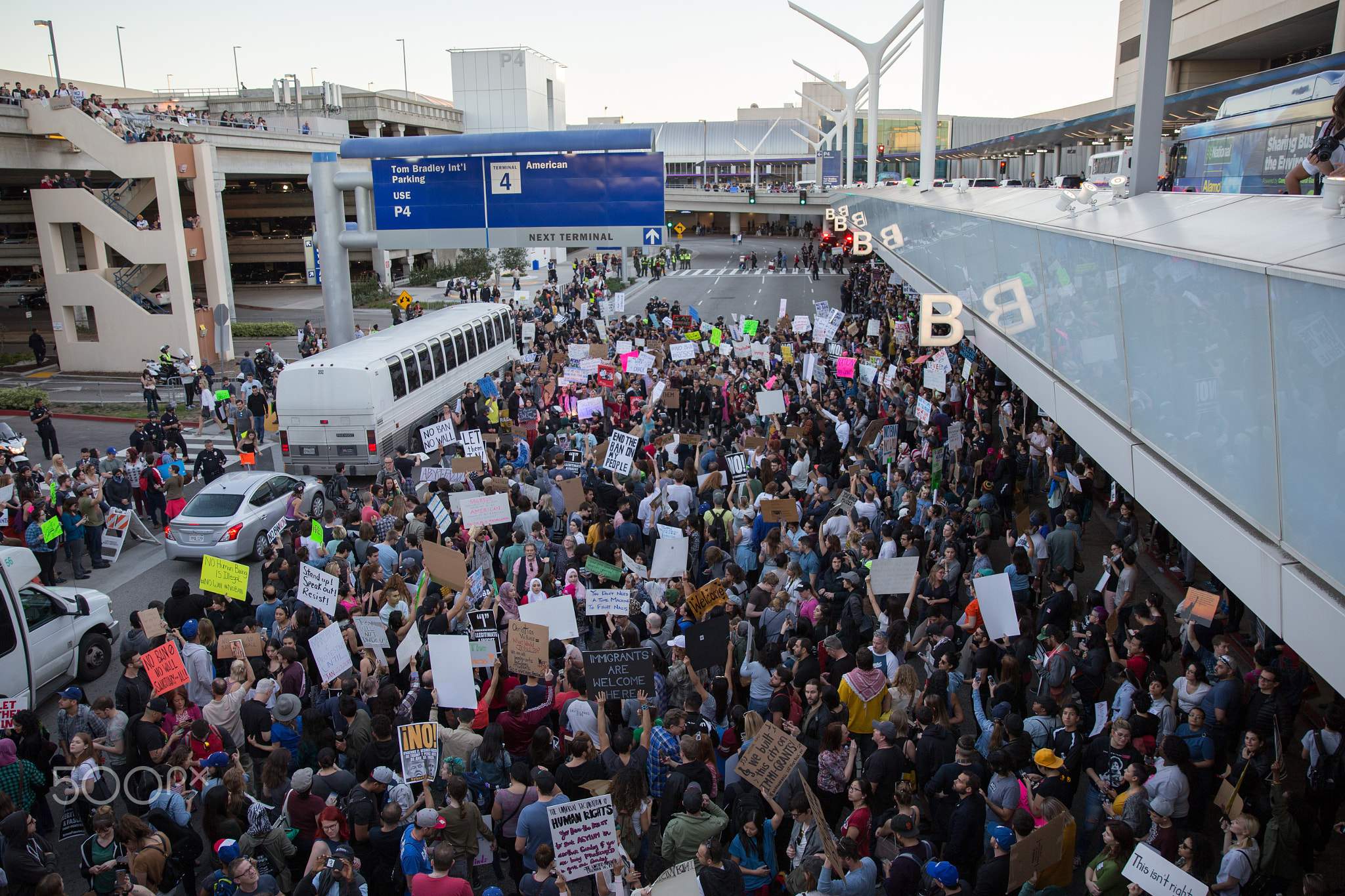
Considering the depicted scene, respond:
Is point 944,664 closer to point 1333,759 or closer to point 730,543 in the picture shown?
point 1333,759

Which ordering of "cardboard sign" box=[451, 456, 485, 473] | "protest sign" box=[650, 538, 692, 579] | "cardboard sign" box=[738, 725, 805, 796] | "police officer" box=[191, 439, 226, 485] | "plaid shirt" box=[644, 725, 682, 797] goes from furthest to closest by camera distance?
"police officer" box=[191, 439, 226, 485] → "cardboard sign" box=[451, 456, 485, 473] → "protest sign" box=[650, 538, 692, 579] → "plaid shirt" box=[644, 725, 682, 797] → "cardboard sign" box=[738, 725, 805, 796]

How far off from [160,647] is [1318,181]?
1218 centimetres

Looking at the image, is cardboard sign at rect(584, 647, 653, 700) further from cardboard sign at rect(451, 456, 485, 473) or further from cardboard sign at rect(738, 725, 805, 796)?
cardboard sign at rect(451, 456, 485, 473)

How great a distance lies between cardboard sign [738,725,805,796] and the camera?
654cm

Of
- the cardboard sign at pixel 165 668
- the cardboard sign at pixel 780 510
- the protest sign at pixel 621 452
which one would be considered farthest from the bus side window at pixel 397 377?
the cardboard sign at pixel 165 668

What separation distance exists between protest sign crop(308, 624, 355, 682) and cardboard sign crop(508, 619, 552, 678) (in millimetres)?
1543

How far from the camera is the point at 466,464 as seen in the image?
1426 centimetres

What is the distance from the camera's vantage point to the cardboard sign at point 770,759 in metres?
6.54

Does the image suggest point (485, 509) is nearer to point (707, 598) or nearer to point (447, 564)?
point (447, 564)

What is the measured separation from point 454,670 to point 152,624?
3.53 meters

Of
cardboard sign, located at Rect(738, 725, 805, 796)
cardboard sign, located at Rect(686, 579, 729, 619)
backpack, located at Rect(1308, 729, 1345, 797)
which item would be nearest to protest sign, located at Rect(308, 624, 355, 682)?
cardboard sign, located at Rect(686, 579, 729, 619)

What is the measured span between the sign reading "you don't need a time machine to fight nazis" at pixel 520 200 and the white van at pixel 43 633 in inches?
547

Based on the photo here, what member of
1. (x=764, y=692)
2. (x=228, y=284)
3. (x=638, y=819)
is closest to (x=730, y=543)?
(x=764, y=692)

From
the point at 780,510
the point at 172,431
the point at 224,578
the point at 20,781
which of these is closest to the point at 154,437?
the point at 172,431
